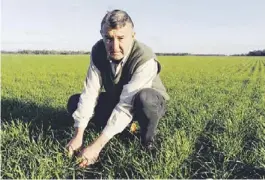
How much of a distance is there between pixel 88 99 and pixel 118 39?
67 centimetres

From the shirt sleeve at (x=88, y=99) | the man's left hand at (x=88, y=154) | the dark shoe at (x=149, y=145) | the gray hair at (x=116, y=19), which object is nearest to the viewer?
the man's left hand at (x=88, y=154)

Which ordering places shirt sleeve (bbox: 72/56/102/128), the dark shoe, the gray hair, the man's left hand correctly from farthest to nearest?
the dark shoe < shirt sleeve (bbox: 72/56/102/128) < the gray hair < the man's left hand

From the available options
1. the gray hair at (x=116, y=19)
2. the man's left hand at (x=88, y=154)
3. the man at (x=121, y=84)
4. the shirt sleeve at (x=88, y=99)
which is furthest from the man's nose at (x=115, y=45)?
the man's left hand at (x=88, y=154)

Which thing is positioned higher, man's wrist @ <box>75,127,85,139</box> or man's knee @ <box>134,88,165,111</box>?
man's knee @ <box>134,88,165,111</box>

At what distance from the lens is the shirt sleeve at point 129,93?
10.2ft

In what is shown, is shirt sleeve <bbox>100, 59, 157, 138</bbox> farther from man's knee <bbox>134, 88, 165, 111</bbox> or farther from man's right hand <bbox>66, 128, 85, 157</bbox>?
man's right hand <bbox>66, 128, 85, 157</bbox>

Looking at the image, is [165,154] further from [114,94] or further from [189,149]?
[114,94]

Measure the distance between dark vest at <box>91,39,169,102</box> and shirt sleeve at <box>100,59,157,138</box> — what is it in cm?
7

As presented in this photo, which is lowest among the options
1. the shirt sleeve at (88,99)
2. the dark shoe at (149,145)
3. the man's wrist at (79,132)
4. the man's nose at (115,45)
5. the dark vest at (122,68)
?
the dark shoe at (149,145)

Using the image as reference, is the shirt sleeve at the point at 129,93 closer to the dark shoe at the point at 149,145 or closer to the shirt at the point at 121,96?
the shirt at the point at 121,96

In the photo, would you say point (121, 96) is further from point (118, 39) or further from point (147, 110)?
point (118, 39)

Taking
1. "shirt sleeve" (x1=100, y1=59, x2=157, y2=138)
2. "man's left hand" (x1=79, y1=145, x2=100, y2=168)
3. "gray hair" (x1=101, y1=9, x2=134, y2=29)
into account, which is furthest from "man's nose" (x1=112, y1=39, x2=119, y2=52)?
"man's left hand" (x1=79, y1=145, x2=100, y2=168)

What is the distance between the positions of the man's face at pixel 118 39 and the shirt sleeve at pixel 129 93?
A: 222 mm

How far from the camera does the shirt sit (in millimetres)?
3113
